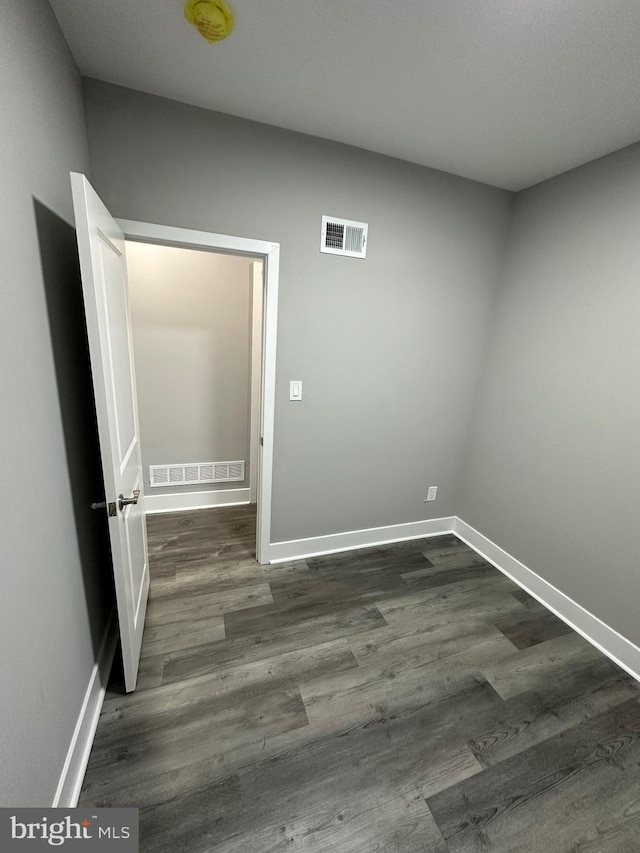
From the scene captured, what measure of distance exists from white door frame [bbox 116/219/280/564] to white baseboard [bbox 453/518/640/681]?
1.67 meters

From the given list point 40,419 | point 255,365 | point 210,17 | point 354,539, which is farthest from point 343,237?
point 354,539

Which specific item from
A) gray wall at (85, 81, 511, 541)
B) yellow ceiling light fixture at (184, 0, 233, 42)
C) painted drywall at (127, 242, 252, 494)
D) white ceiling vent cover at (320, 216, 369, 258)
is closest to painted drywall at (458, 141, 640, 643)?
gray wall at (85, 81, 511, 541)

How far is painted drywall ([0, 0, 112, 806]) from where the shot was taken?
81cm

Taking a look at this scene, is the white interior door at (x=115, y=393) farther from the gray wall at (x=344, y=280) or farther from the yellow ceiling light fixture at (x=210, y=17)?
the yellow ceiling light fixture at (x=210, y=17)

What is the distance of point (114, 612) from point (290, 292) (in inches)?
79.7

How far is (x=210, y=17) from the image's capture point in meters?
1.07

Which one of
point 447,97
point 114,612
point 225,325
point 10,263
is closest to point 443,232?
point 447,97

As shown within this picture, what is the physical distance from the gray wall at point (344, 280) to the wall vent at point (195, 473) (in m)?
1.00

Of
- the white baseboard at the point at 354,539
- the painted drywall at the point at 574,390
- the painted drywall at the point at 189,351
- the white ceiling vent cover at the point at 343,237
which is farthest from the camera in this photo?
the painted drywall at the point at 189,351

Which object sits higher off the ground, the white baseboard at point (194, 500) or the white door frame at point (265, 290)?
the white door frame at point (265, 290)

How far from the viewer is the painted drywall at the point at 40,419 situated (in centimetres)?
81

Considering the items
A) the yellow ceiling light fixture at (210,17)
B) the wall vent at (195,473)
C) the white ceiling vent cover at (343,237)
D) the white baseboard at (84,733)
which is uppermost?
the yellow ceiling light fixture at (210,17)

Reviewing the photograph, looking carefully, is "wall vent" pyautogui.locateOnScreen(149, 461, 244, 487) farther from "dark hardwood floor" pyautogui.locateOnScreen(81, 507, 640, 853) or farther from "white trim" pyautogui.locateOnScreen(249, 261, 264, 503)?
"dark hardwood floor" pyautogui.locateOnScreen(81, 507, 640, 853)

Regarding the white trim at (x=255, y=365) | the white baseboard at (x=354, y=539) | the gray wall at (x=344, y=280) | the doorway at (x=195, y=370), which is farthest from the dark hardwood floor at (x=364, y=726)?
the white trim at (x=255, y=365)
